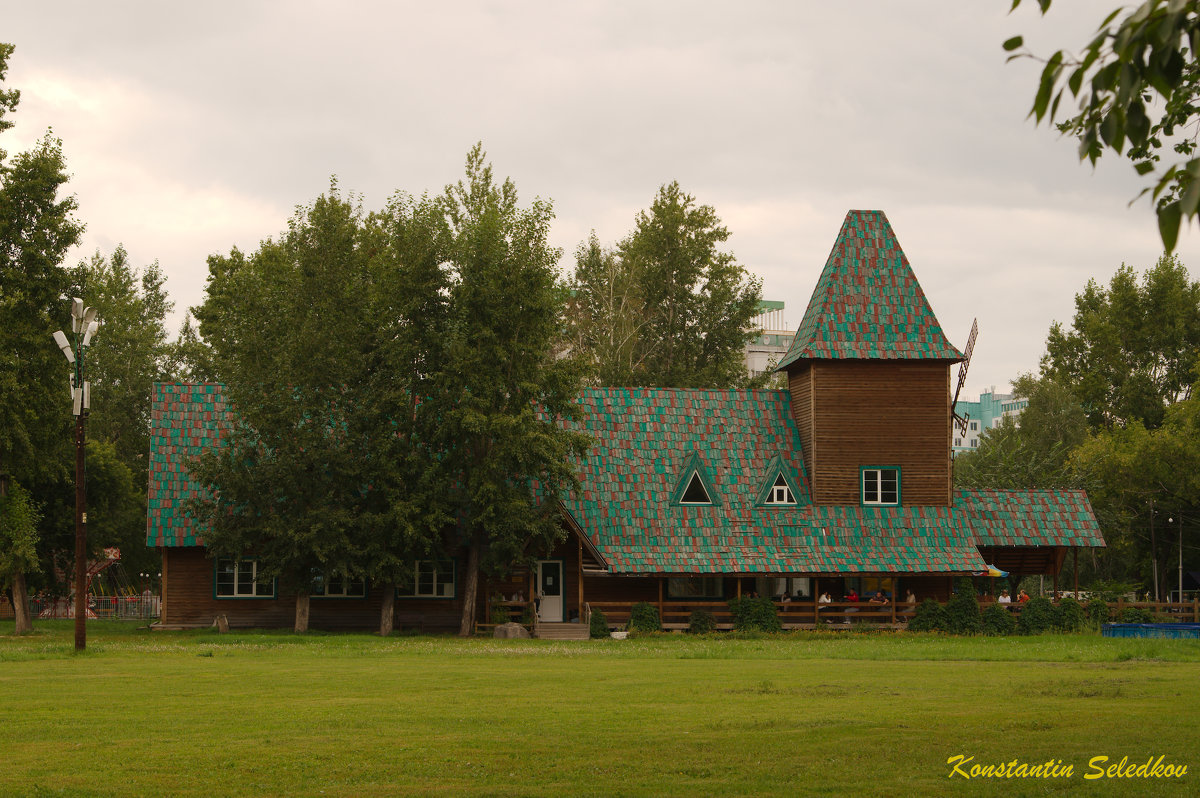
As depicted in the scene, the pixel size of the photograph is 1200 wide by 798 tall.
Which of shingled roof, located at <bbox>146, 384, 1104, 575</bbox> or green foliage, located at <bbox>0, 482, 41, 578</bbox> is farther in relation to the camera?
shingled roof, located at <bbox>146, 384, 1104, 575</bbox>

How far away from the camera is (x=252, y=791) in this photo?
995 cm

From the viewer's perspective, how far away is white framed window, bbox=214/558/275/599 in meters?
36.7

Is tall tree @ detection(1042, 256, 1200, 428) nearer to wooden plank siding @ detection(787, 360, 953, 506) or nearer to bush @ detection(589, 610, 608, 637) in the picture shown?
wooden plank siding @ detection(787, 360, 953, 506)

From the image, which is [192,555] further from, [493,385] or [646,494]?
[646,494]

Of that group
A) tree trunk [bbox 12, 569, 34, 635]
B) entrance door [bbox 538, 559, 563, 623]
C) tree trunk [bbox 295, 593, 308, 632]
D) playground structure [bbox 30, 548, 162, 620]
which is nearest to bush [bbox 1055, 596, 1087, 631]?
entrance door [bbox 538, 559, 563, 623]

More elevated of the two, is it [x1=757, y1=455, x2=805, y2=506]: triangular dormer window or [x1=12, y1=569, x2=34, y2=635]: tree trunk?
[x1=757, y1=455, x2=805, y2=506]: triangular dormer window

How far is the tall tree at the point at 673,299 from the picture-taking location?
5778cm

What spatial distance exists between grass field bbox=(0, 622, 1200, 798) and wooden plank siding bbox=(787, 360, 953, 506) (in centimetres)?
1385

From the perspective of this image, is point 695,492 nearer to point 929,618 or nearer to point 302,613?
point 929,618

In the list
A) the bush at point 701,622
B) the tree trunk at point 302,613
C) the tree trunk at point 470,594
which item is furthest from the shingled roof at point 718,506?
the tree trunk at point 302,613

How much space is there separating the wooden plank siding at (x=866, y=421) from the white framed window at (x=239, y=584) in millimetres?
16540

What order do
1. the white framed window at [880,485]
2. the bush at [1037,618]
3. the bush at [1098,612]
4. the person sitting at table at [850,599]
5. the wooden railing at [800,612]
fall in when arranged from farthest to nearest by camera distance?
the white framed window at [880,485]
the bush at [1098,612]
the person sitting at table at [850,599]
the bush at [1037,618]
the wooden railing at [800,612]

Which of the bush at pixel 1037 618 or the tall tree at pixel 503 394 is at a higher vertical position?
the tall tree at pixel 503 394

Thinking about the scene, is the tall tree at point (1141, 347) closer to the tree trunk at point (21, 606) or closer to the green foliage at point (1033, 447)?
the green foliage at point (1033, 447)
